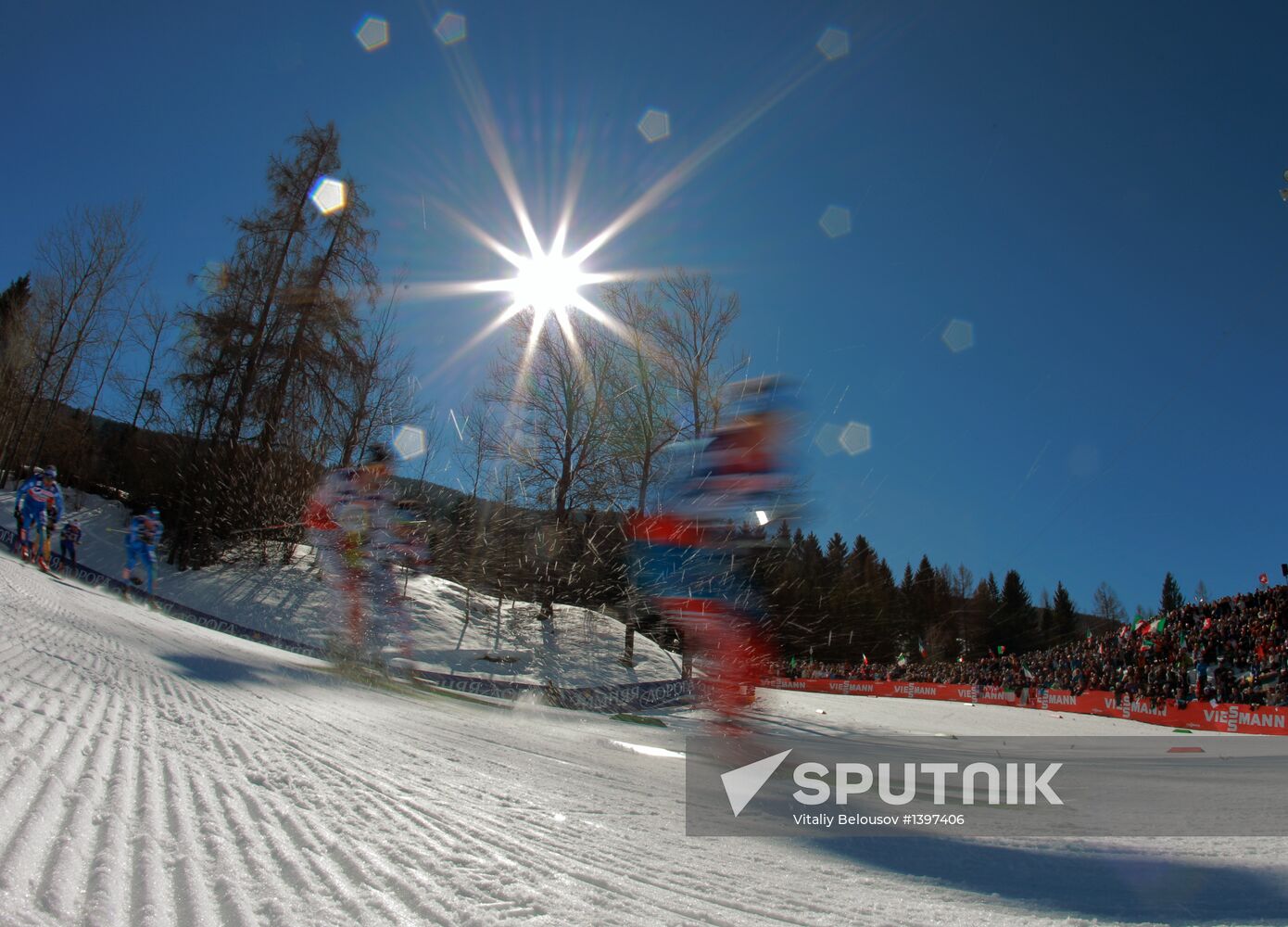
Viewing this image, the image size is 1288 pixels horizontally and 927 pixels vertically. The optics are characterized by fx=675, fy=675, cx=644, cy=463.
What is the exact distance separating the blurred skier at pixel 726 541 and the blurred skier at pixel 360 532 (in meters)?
12.6

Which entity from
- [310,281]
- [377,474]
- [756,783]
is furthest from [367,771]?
[310,281]

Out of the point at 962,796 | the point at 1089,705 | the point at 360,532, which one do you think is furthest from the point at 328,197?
the point at 1089,705

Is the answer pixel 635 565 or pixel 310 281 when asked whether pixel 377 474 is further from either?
pixel 635 565

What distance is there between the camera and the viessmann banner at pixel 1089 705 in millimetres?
17891

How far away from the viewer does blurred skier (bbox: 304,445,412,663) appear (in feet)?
65.6

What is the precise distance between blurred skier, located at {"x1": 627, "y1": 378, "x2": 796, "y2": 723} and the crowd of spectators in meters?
18.5

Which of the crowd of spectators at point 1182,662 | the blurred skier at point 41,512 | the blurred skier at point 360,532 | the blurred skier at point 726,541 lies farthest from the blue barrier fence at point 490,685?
the crowd of spectators at point 1182,662

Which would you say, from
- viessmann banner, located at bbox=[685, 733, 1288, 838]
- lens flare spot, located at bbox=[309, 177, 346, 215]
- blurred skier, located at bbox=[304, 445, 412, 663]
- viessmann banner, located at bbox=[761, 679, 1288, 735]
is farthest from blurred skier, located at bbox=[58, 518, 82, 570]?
viessmann banner, located at bbox=[685, 733, 1288, 838]

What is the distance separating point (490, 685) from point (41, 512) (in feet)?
33.0

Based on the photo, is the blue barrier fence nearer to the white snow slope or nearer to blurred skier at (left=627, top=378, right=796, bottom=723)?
blurred skier at (left=627, top=378, right=796, bottom=723)

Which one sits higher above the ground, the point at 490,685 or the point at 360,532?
the point at 360,532

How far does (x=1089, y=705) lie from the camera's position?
24.0 metres

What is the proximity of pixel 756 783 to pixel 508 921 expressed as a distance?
10.3ft

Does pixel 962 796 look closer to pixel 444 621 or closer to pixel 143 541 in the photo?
pixel 444 621
